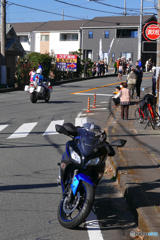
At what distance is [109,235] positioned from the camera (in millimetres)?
4398

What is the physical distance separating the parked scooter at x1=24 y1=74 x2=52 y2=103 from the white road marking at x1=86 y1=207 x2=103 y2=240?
46.9ft

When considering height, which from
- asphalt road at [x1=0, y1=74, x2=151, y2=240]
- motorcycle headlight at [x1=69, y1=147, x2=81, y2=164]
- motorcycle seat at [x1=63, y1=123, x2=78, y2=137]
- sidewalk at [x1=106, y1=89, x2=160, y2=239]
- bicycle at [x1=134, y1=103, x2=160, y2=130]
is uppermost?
motorcycle seat at [x1=63, y1=123, x2=78, y2=137]

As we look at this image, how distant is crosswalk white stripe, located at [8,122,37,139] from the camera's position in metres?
11.1

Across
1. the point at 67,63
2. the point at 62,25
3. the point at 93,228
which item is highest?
the point at 62,25

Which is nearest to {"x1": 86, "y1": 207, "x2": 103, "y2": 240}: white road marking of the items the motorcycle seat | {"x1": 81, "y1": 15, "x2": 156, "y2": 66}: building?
the motorcycle seat

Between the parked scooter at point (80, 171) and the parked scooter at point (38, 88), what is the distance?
1405 centimetres

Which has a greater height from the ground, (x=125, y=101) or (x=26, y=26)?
(x=26, y=26)

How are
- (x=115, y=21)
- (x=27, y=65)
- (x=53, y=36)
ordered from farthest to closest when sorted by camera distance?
(x=53, y=36)
(x=115, y=21)
(x=27, y=65)

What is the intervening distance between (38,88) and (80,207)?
14525mm

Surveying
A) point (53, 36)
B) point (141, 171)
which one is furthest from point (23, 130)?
point (53, 36)

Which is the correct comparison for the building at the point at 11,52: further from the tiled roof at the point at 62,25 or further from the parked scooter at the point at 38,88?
the tiled roof at the point at 62,25

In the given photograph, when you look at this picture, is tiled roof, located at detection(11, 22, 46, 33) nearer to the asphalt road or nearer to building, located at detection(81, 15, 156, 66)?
building, located at detection(81, 15, 156, 66)

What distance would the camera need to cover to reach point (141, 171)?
22.8ft

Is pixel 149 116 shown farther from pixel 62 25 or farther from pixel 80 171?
pixel 62 25
